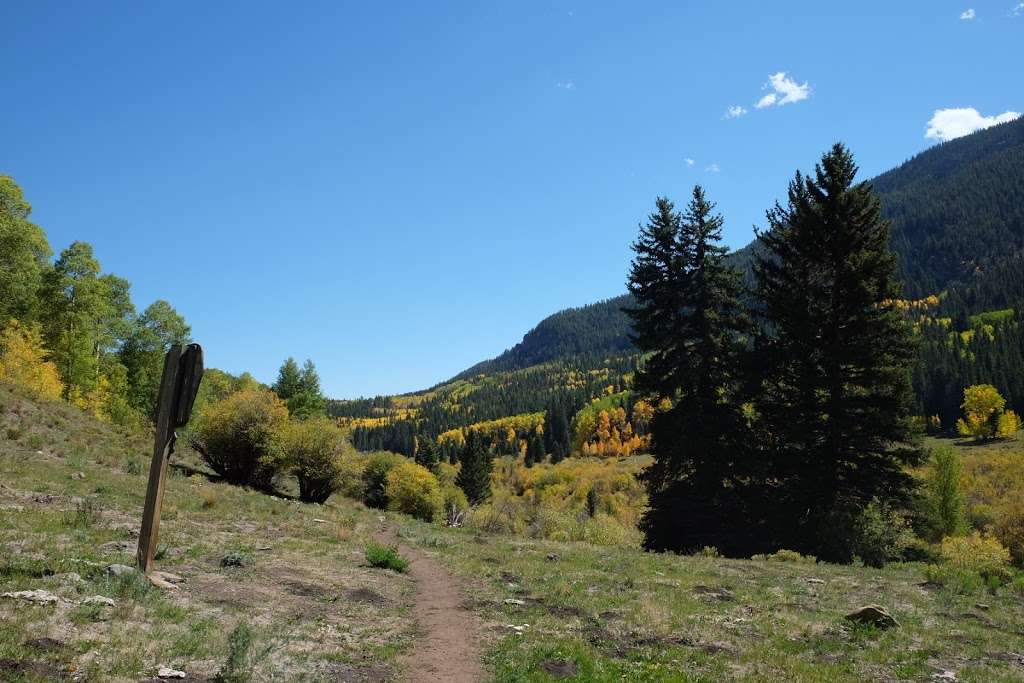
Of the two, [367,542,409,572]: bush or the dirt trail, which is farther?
[367,542,409,572]: bush

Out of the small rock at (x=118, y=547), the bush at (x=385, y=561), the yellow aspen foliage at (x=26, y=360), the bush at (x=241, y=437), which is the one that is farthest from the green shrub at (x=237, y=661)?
the yellow aspen foliage at (x=26, y=360)

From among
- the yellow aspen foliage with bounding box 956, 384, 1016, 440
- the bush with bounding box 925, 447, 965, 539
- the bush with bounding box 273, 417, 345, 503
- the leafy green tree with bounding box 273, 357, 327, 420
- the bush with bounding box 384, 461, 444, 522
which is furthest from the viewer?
the yellow aspen foliage with bounding box 956, 384, 1016, 440

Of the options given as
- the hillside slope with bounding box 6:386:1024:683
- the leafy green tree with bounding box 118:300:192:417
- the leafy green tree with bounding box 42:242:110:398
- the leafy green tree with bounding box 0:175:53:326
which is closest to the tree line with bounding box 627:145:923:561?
the hillside slope with bounding box 6:386:1024:683

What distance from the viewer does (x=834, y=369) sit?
78.8ft

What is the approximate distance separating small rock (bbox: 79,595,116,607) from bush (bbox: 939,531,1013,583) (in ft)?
72.4

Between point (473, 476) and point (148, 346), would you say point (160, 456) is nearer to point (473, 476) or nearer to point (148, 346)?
point (148, 346)

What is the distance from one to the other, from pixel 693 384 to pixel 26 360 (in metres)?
44.0

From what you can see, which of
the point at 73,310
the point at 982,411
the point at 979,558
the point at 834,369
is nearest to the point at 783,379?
the point at 834,369

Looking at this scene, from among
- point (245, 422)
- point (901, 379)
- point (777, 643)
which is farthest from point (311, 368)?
point (777, 643)

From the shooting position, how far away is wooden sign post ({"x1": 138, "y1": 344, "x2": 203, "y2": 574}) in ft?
33.1

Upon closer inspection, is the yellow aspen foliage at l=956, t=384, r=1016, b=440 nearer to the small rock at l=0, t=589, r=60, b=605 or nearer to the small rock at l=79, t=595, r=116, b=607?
the small rock at l=79, t=595, r=116, b=607

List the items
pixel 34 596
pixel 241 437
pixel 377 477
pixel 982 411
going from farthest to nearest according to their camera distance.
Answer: pixel 982 411
pixel 377 477
pixel 241 437
pixel 34 596

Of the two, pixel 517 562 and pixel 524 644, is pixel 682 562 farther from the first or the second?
pixel 524 644

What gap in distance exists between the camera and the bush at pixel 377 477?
174 feet
